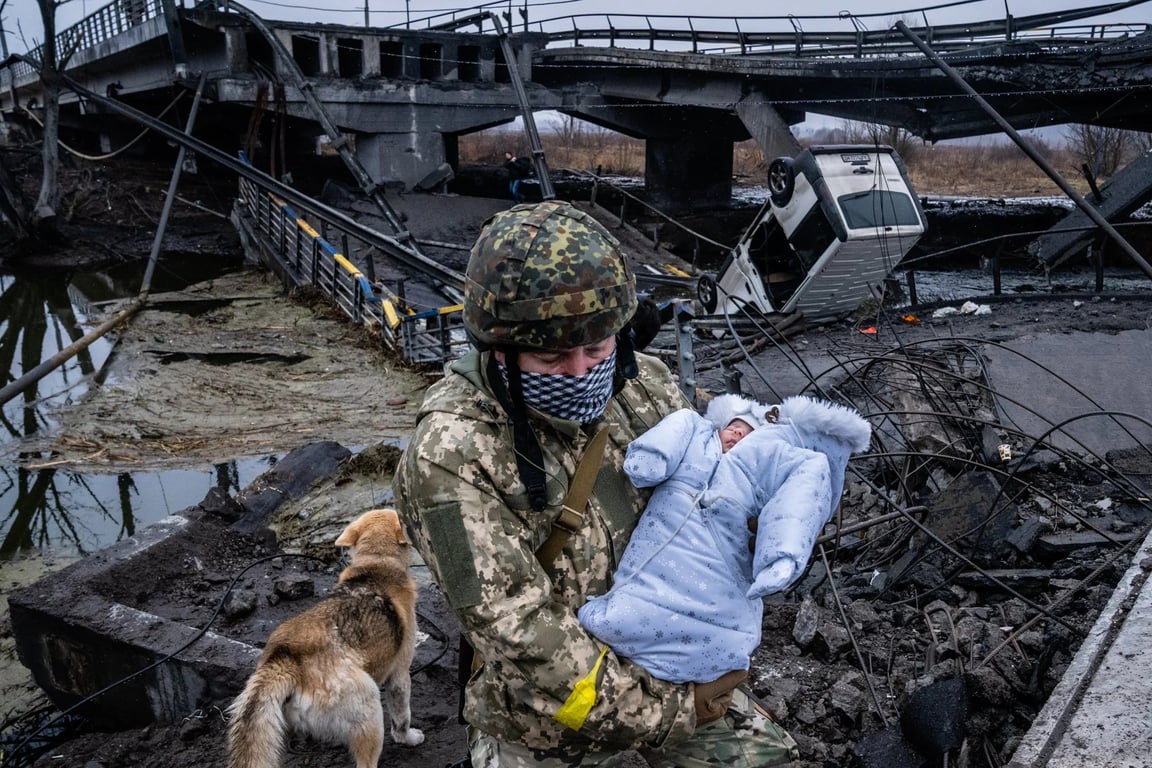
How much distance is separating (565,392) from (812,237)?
1129cm

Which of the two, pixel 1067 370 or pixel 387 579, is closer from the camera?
pixel 387 579

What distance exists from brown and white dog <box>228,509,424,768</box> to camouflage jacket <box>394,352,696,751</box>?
3.61ft

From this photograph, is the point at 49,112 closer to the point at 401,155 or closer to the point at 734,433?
the point at 401,155

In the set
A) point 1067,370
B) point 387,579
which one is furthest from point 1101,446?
point 387,579

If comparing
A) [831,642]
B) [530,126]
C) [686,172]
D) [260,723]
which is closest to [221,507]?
[260,723]

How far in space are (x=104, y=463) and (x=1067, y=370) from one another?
34.3 ft

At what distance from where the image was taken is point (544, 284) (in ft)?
6.77

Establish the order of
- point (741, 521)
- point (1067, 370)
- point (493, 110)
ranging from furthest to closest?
point (493, 110) < point (1067, 370) < point (741, 521)

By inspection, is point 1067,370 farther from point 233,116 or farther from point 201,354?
point 233,116

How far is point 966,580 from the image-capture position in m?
4.78

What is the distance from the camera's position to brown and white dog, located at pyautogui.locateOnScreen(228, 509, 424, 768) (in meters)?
2.88

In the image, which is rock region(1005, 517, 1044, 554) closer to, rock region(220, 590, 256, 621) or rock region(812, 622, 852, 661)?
rock region(812, 622, 852, 661)

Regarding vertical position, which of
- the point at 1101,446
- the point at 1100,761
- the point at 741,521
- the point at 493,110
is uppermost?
the point at 493,110

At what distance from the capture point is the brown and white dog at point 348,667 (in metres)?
2.88
